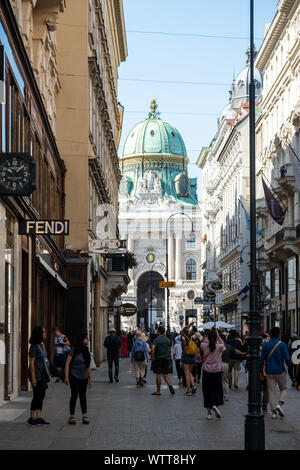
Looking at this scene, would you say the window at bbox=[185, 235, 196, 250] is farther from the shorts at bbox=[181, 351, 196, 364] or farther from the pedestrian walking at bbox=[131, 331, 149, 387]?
the shorts at bbox=[181, 351, 196, 364]

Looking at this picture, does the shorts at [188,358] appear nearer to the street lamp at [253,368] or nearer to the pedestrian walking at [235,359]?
the pedestrian walking at [235,359]

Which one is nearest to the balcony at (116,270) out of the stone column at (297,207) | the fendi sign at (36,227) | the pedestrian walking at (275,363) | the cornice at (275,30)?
the stone column at (297,207)

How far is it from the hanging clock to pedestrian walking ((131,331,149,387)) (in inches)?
456

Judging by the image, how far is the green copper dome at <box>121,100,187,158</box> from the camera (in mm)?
144250

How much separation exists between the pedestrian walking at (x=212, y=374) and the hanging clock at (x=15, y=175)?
4.59m

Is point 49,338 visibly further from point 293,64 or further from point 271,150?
point 271,150

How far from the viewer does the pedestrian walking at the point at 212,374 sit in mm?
17328

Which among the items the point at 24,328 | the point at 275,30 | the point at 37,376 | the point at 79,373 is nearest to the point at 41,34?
the point at 24,328

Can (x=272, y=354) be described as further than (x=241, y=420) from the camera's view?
Yes

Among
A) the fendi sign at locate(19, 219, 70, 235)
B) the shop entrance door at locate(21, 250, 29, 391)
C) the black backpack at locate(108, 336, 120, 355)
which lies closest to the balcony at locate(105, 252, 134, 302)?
the black backpack at locate(108, 336, 120, 355)

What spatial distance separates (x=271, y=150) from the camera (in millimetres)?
53938

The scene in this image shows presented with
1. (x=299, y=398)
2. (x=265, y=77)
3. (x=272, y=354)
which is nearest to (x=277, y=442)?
(x=272, y=354)

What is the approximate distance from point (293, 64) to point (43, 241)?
23.8 metres

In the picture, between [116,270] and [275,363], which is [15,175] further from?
[116,270]
